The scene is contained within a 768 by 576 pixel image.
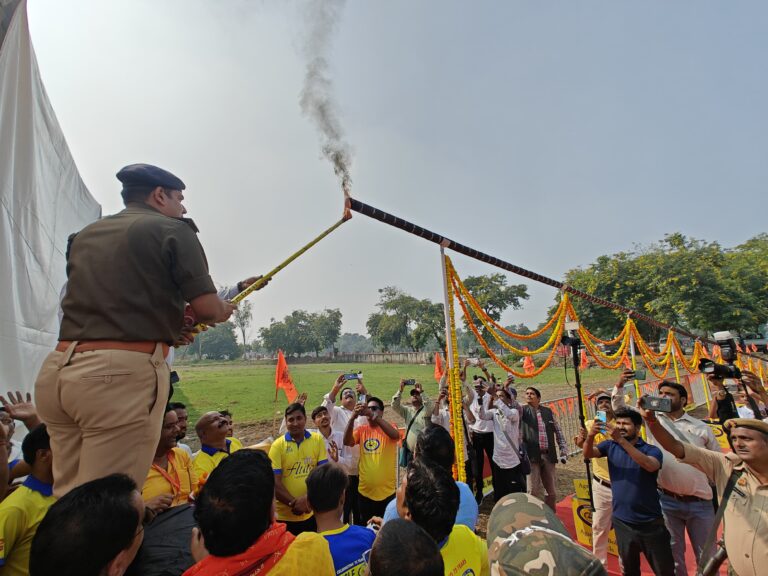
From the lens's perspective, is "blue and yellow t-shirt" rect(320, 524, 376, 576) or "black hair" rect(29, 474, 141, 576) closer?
"black hair" rect(29, 474, 141, 576)

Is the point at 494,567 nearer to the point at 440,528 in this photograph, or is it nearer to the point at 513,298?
the point at 440,528

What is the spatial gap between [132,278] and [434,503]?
176 centimetres

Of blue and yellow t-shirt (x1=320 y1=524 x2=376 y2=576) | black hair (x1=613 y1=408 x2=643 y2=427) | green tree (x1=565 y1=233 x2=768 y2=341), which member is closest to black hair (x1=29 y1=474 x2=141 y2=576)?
blue and yellow t-shirt (x1=320 y1=524 x2=376 y2=576)

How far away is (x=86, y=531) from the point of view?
4.10ft

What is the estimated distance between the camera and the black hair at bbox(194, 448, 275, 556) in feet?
4.68

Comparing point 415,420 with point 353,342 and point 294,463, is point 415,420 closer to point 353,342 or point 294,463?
point 294,463

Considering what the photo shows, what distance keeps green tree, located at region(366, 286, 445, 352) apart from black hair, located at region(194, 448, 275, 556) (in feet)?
185

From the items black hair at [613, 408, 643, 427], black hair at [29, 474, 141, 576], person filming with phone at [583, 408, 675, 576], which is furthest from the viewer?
black hair at [613, 408, 643, 427]

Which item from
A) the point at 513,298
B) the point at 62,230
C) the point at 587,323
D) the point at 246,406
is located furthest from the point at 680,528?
the point at 513,298

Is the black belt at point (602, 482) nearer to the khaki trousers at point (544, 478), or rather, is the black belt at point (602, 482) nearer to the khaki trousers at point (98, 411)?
the khaki trousers at point (544, 478)

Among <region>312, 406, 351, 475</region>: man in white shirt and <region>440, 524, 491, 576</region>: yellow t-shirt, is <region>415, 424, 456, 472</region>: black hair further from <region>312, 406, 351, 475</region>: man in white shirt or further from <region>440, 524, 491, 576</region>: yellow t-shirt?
<region>312, 406, 351, 475</region>: man in white shirt

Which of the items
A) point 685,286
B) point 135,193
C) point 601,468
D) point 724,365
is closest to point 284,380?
point 601,468

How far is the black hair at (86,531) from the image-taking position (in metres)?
1.20

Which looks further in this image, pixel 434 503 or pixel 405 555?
pixel 434 503
